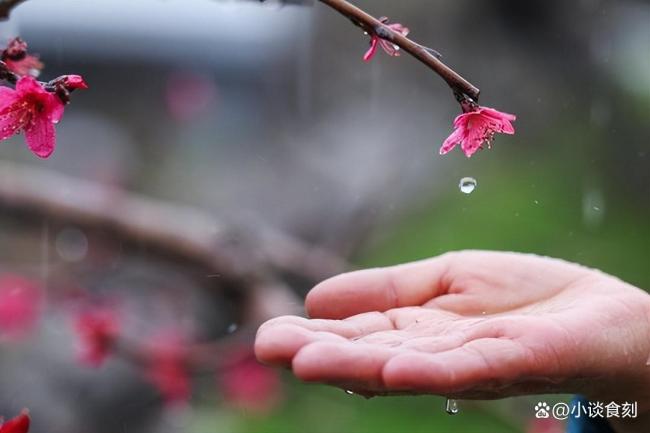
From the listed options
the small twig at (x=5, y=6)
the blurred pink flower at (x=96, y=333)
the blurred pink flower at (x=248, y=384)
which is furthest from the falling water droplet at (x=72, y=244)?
the small twig at (x=5, y=6)

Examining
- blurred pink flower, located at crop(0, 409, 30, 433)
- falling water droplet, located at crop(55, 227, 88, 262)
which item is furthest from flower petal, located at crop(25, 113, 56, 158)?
falling water droplet, located at crop(55, 227, 88, 262)

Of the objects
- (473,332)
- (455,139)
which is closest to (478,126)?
(455,139)

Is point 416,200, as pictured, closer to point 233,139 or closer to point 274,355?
point 233,139

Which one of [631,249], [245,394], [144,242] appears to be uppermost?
[631,249]

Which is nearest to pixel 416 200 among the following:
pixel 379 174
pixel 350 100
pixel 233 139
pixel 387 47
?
pixel 379 174

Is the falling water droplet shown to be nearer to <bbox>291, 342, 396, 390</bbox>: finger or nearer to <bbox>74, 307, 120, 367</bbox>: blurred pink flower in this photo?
<bbox>74, 307, 120, 367</bbox>: blurred pink flower
